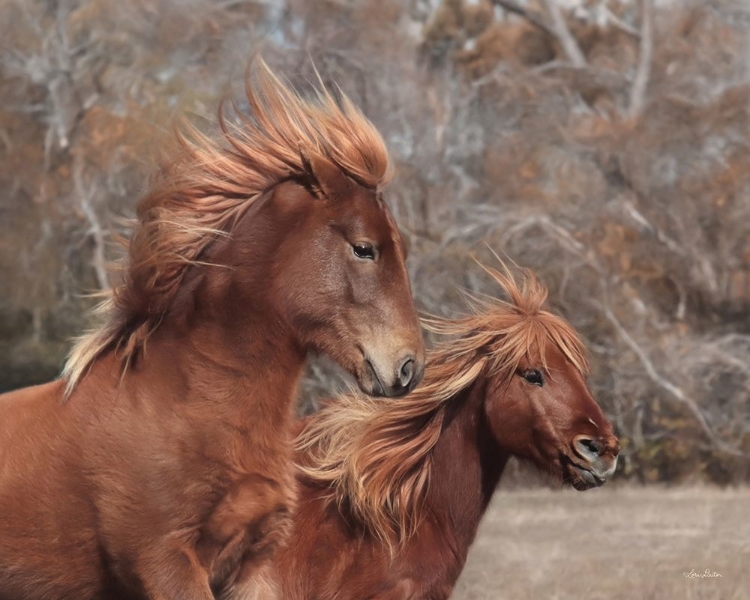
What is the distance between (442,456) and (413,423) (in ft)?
0.68

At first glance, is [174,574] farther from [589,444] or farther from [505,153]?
[505,153]

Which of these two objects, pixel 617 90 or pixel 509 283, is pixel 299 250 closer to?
pixel 509 283

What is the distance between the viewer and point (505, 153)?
52.1 feet

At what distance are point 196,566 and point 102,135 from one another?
41.7ft

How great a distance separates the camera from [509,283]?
5.56 metres

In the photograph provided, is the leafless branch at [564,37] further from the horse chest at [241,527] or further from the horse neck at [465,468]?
the horse chest at [241,527]

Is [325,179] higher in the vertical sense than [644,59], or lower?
higher

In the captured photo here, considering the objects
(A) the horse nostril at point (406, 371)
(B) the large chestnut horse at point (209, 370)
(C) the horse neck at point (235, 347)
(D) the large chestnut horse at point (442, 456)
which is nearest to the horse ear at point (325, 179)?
(B) the large chestnut horse at point (209, 370)

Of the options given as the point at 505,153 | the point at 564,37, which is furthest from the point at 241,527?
the point at 564,37

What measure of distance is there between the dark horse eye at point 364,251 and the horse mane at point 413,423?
1.81 meters

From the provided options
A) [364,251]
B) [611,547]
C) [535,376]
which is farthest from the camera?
[611,547]

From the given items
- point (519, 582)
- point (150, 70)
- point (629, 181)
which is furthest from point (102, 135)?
point (519, 582)

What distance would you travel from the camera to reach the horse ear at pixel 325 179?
3.60 meters
